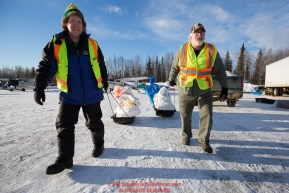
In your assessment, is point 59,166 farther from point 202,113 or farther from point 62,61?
point 202,113

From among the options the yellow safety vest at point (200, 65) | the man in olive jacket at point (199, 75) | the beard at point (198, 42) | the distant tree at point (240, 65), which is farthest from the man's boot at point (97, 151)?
the distant tree at point (240, 65)

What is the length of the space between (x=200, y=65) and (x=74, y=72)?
5.92 feet

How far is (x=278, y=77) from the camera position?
15844 mm

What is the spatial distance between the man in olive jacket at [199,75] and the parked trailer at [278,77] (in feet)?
55.1

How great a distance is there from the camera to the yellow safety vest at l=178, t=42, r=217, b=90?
2463mm

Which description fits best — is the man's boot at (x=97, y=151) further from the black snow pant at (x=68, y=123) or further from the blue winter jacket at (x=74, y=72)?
the blue winter jacket at (x=74, y=72)

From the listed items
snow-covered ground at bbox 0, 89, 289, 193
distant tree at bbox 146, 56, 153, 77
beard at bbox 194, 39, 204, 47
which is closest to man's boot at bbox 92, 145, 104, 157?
snow-covered ground at bbox 0, 89, 289, 193

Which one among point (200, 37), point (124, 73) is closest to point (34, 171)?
point (200, 37)

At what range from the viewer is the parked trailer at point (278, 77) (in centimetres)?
1474

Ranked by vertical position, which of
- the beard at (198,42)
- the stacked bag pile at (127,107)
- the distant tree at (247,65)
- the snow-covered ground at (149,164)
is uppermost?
the distant tree at (247,65)

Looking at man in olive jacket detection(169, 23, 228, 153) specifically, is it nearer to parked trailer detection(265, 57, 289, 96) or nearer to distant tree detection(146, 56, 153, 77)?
parked trailer detection(265, 57, 289, 96)

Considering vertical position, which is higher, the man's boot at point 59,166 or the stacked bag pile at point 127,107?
the stacked bag pile at point 127,107

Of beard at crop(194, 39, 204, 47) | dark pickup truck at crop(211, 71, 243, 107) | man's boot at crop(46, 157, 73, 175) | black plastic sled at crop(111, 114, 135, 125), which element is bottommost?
man's boot at crop(46, 157, 73, 175)

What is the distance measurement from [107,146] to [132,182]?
3.45 ft
